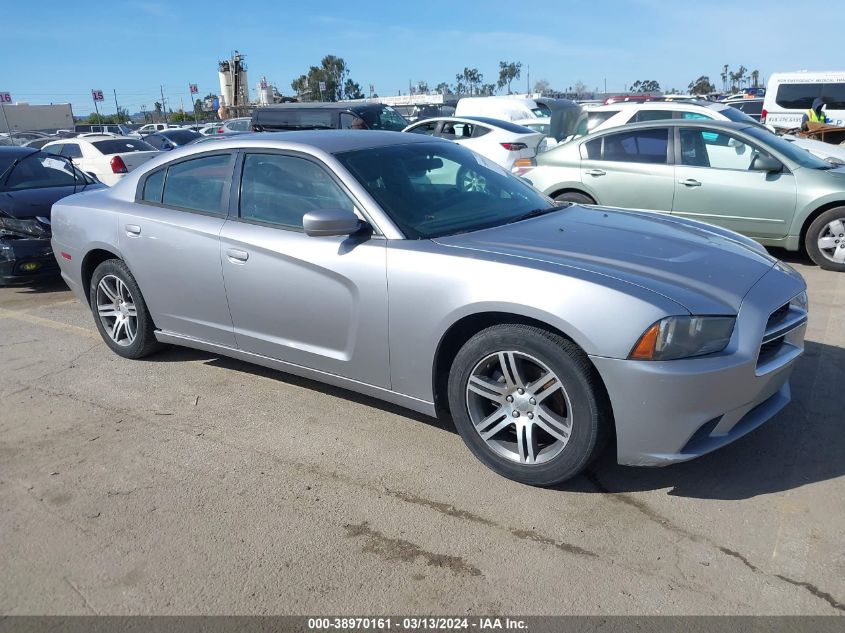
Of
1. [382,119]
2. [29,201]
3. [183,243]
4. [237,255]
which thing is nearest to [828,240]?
[237,255]

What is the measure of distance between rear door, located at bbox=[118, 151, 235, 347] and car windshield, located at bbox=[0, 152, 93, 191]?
4.10 m

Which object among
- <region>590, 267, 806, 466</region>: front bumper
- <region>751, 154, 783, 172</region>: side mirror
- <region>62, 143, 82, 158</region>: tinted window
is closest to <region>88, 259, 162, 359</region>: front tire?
<region>590, 267, 806, 466</region>: front bumper

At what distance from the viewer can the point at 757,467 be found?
3.39m

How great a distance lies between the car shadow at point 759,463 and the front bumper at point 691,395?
Answer: 1.00 feet

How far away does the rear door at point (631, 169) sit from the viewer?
25.4 feet

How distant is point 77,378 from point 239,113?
37547mm

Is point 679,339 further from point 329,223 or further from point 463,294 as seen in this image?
point 329,223

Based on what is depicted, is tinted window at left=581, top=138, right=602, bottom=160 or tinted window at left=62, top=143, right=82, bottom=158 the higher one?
tinted window at left=581, top=138, right=602, bottom=160

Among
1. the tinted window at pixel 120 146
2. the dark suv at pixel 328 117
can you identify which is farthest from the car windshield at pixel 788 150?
the tinted window at pixel 120 146

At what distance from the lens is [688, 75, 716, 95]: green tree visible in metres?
93.8

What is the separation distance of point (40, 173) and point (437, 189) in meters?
6.37

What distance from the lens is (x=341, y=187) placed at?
3.87 meters

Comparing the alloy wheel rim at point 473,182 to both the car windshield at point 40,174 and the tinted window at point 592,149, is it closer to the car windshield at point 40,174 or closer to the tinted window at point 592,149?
the tinted window at point 592,149

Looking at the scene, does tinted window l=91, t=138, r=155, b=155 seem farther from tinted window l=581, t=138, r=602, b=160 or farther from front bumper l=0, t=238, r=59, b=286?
tinted window l=581, t=138, r=602, b=160
